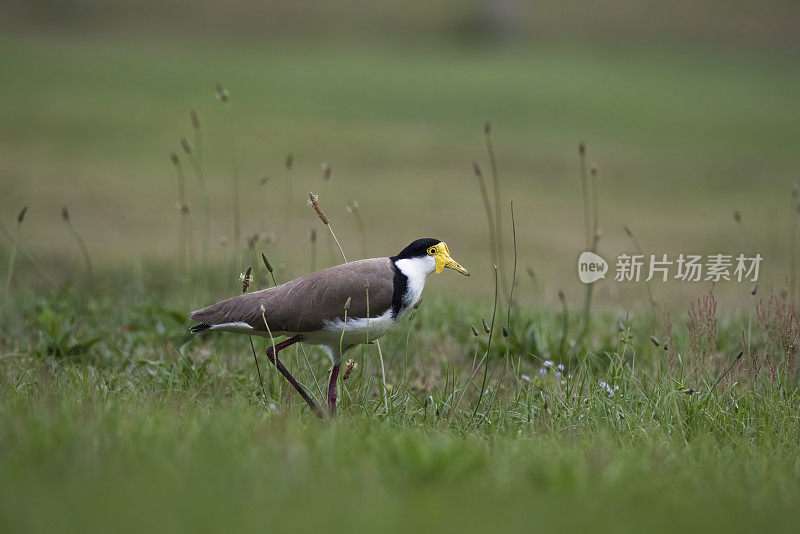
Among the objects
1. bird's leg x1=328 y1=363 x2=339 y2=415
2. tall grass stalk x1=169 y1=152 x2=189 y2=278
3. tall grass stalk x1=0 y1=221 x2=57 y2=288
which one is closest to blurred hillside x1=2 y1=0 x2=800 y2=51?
tall grass stalk x1=169 y1=152 x2=189 y2=278

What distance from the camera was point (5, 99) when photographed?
835 inches

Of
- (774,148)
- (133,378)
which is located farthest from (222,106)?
(133,378)

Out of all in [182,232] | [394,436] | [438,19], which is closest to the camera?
[394,436]

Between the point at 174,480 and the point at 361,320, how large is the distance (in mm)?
1763

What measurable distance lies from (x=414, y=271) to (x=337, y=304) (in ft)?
1.41

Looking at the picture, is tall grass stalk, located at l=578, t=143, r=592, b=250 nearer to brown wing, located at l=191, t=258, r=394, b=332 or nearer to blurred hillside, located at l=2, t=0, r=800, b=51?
brown wing, located at l=191, t=258, r=394, b=332

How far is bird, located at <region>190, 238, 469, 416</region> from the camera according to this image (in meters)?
4.70

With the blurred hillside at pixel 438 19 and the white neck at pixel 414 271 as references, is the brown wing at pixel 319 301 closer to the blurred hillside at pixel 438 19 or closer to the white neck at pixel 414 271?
the white neck at pixel 414 271

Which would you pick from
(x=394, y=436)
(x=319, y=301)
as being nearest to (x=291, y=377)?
(x=319, y=301)

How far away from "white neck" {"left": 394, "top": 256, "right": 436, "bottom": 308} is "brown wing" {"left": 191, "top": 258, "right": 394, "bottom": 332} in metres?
0.07

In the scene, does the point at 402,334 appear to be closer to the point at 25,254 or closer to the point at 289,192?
the point at 25,254

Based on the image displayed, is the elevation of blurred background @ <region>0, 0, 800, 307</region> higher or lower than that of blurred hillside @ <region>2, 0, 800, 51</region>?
lower

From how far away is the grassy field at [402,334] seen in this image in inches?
124

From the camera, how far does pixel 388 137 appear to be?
20.5m
